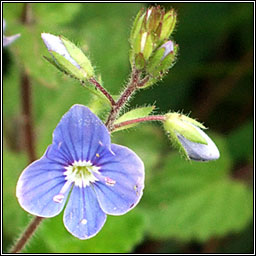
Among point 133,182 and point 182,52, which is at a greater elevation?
point 182,52

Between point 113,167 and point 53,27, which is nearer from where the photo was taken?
point 113,167

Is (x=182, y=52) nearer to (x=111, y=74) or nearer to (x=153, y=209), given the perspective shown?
(x=111, y=74)

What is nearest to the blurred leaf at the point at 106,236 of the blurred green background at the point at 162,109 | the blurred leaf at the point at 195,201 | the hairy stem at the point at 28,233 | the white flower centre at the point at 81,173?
the blurred green background at the point at 162,109

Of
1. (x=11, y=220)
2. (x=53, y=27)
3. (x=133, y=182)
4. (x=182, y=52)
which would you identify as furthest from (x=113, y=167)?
(x=182, y=52)

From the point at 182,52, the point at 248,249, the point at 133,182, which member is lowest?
the point at 133,182

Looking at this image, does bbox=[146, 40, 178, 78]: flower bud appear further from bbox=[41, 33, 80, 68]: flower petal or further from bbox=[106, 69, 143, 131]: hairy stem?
bbox=[41, 33, 80, 68]: flower petal

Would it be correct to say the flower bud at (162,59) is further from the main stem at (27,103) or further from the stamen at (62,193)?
the main stem at (27,103)
